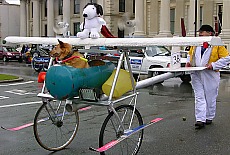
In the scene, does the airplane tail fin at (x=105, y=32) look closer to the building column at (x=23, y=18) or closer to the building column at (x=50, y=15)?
the building column at (x=50, y=15)

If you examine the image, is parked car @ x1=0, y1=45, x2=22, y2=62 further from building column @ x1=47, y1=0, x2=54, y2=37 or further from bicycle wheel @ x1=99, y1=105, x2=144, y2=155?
bicycle wheel @ x1=99, y1=105, x2=144, y2=155

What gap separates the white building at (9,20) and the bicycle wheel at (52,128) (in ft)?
196

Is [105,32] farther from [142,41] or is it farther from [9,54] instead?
[9,54]

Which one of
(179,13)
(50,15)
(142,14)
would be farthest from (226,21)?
(50,15)

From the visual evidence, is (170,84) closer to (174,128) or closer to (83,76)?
(174,128)

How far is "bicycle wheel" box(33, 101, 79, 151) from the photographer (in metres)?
6.29

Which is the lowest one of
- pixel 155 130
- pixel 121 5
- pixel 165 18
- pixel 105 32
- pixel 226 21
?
pixel 155 130

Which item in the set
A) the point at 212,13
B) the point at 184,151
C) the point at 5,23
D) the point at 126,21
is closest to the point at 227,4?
the point at 212,13

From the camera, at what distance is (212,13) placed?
38312 millimetres

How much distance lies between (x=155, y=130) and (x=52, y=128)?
2.13 metres

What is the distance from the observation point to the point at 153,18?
4369cm

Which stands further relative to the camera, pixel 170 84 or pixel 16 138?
pixel 170 84

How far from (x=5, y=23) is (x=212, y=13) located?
38.4 meters

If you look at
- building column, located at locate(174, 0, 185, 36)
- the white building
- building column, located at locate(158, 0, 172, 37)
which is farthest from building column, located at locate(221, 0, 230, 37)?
the white building
